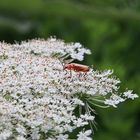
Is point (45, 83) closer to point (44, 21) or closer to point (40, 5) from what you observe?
point (44, 21)

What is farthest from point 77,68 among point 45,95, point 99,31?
point 99,31

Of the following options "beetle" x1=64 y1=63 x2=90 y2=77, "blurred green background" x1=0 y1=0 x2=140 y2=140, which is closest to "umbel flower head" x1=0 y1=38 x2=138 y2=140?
"beetle" x1=64 y1=63 x2=90 y2=77

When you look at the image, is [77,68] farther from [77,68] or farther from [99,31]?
[99,31]

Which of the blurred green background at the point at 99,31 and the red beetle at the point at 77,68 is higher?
the blurred green background at the point at 99,31

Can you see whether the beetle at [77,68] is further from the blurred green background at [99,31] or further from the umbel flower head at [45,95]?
the blurred green background at [99,31]

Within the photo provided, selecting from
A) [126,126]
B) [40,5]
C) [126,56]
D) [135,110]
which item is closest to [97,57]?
[126,56]

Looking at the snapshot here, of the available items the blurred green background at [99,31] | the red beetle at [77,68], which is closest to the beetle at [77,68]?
the red beetle at [77,68]
